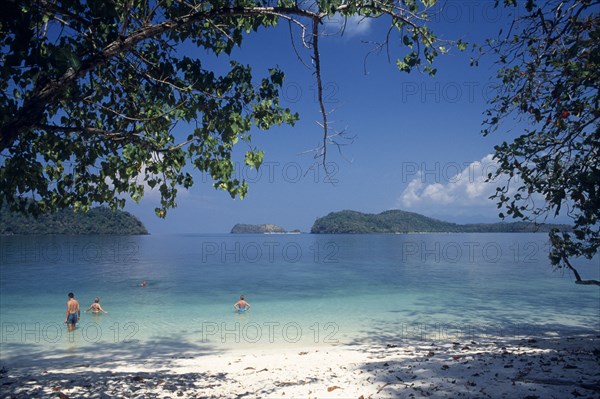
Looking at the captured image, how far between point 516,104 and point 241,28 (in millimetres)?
5640

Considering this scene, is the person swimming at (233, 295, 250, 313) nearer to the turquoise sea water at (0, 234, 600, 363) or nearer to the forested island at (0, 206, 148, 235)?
the turquoise sea water at (0, 234, 600, 363)

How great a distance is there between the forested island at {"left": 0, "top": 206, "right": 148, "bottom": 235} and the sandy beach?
155489 mm

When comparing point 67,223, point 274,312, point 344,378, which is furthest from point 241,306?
point 67,223

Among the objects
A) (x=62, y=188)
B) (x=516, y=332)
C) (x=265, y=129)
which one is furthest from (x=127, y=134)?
(x=516, y=332)

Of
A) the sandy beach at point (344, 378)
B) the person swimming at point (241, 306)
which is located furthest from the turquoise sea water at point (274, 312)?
the sandy beach at point (344, 378)

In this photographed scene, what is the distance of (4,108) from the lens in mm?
4594

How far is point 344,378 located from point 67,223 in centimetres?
18829

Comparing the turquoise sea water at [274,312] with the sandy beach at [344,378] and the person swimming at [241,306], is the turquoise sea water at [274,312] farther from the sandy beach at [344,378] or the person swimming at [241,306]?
the sandy beach at [344,378]

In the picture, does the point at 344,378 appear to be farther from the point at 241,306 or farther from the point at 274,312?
the point at 241,306

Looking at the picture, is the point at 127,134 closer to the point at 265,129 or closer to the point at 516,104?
the point at 265,129

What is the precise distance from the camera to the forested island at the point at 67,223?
15065 centimetres

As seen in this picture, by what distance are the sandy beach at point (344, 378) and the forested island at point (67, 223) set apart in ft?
→ 510

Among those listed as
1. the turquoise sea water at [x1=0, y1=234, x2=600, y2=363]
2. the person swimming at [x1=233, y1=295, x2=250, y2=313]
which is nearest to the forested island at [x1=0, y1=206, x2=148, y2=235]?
the turquoise sea water at [x1=0, y1=234, x2=600, y2=363]

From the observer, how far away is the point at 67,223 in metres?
166
